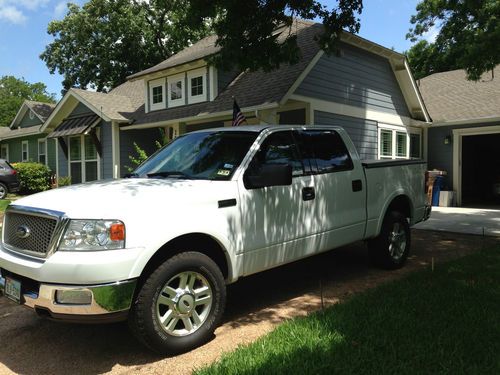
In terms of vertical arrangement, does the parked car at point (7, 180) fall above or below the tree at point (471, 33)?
below

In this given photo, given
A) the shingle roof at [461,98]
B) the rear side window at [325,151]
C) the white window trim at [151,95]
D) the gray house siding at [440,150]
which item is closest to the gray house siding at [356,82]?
the gray house siding at [440,150]

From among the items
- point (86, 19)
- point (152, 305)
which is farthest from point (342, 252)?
point (86, 19)

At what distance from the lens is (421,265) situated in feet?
21.0

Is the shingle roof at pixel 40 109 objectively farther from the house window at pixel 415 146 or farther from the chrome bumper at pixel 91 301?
the chrome bumper at pixel 91 301

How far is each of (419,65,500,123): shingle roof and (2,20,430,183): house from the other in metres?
1.06

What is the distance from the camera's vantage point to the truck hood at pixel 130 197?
3.37 meters

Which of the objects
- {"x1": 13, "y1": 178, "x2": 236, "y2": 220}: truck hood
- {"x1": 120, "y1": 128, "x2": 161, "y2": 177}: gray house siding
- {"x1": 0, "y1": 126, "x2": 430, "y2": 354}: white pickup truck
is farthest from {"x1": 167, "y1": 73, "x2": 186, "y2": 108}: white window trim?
{"x1": 13, "y1": 178, "x2": 236, "y2": 220}: truck hood

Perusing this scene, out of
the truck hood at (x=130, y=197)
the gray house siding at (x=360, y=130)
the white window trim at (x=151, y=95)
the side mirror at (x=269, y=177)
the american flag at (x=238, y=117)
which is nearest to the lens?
the truck hood at (x=130, y=197)

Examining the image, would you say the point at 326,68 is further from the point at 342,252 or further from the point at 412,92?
the point at 342,252

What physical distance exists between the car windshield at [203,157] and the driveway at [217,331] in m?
1.48

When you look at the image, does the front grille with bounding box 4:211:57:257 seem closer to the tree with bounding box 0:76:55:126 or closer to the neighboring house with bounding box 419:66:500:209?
the neighboring house with bounding box 419:66:500:209

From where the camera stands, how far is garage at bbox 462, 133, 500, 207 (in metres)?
17.8

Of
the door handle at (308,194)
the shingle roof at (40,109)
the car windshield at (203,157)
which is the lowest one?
the door handle at (308,194)

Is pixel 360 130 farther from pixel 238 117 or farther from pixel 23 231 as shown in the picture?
pixel 23 231
